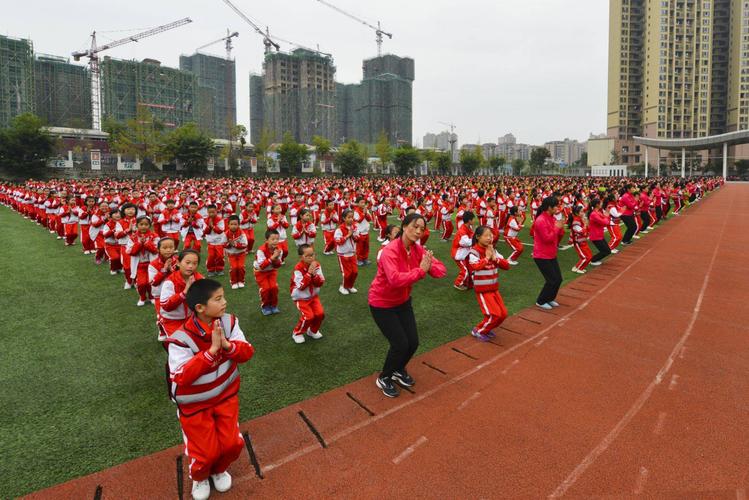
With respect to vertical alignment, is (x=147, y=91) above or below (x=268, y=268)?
above

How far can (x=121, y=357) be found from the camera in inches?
213

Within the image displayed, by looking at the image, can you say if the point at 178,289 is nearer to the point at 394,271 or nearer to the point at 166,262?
the point at 166,262

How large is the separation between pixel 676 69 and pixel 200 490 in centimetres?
11279

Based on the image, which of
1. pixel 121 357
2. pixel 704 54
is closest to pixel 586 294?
pixel 121 357

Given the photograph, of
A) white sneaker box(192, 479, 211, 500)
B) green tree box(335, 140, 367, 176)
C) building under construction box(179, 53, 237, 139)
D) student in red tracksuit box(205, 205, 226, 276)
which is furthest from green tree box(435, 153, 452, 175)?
white sneaker box(192, 479, 211, 500)

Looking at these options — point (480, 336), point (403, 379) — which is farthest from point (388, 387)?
point (480, 336)

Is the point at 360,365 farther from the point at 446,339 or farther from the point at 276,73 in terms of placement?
the point at 276,73

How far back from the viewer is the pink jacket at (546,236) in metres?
7.10

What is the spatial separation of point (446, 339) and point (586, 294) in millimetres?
3837

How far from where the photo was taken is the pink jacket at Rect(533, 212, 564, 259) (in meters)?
7.10

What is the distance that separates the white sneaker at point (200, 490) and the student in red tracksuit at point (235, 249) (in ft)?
18.9

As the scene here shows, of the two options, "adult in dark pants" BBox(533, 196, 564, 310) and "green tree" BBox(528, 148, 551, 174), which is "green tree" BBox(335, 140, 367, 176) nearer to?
"green tree" BBox(528, 148, 551, 174)

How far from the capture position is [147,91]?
67.6m

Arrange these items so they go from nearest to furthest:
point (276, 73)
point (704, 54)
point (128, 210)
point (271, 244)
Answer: point (271, 244) → point (128, 210) → point (704, 54) → point (276, 73)
